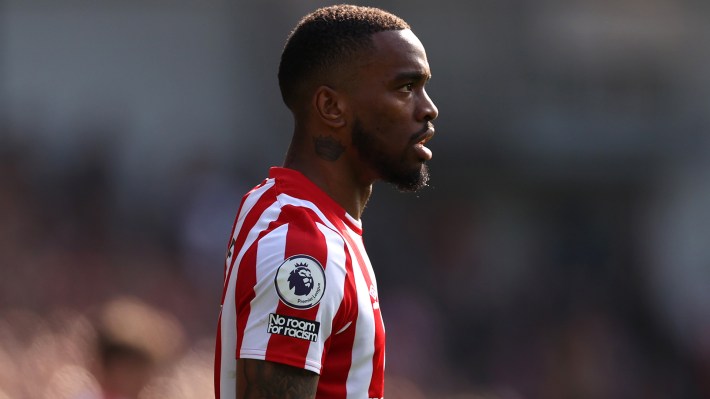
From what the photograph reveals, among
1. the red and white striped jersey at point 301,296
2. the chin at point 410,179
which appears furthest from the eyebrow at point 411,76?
the red and white striped jersey at point 301,296

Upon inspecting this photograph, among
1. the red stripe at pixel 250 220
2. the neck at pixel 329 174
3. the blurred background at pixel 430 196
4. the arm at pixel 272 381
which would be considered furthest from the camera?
the blurred background at pixel 430 196

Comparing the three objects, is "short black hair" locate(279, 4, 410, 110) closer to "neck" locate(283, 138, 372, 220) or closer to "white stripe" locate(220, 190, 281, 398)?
"neck" locate(283, 138, 372, 220)

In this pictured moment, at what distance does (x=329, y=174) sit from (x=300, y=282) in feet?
1.89

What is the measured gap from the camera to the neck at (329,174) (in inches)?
150

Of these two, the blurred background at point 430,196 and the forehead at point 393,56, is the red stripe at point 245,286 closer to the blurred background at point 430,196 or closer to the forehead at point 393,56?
the forehead at point 393,56

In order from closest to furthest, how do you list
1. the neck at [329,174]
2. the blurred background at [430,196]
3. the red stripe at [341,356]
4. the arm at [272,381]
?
the arm at [272,381] → the red stripe at [341,356] → the neck at [329,174] → the blurred background at [430,196]

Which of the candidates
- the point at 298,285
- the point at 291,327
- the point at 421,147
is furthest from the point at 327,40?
the point at 291,327

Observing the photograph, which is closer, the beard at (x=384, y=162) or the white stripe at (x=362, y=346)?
the white stripe at (x=362, y=346)

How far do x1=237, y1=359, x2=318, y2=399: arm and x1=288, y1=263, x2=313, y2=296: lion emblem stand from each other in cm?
21

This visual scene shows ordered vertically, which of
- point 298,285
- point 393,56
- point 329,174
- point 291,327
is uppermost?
point 393,56

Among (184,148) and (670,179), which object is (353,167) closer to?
(184,148)

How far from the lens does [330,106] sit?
3.77m

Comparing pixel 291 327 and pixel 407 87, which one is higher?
pixel 407 87

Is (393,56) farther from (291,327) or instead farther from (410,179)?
(291,327)
